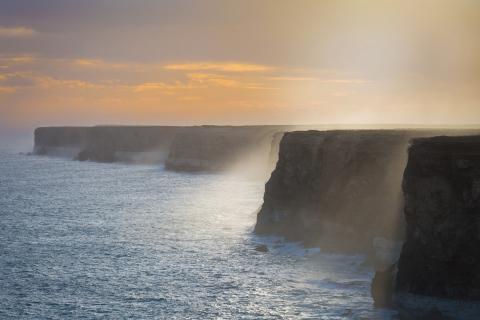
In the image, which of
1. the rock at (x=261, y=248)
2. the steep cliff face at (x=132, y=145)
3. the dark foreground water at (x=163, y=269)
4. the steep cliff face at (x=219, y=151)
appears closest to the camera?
the dark foreground water at (x=163, y=269)

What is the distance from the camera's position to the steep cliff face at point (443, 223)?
89.2 feet

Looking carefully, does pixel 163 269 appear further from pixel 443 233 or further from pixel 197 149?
pixel 197 149

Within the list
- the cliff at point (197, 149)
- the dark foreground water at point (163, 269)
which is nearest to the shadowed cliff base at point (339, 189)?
the dark foreground water at point (163, 269)

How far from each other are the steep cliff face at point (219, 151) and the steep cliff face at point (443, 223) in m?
98.4

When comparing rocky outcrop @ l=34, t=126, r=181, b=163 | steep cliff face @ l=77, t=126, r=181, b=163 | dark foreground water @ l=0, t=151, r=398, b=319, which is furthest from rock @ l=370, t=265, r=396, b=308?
rocky outcrop @ l=34, t=126, r=181, b=163

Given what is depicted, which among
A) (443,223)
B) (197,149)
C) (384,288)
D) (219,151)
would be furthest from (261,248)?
(197,149)

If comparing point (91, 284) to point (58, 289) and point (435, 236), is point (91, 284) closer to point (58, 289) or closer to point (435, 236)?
point (58, 289)

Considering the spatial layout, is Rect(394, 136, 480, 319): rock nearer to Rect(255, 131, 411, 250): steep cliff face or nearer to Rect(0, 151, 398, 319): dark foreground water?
Rect(0, 151, 398, 319): dark foreground water

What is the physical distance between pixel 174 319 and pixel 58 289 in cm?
874

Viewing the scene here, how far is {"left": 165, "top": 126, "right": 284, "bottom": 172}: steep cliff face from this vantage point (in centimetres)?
12988

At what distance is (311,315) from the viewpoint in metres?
29.0

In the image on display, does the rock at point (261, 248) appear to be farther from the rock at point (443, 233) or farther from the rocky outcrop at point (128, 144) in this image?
the rocky outcrop at point (128, 144)

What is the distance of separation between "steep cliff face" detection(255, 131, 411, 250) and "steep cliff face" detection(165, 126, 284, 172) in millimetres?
76706

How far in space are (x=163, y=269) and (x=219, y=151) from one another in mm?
92717
